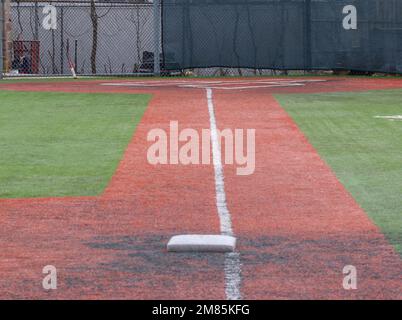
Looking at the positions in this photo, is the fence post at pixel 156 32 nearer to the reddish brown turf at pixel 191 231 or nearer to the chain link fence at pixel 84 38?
the chain link fence at pixel 84 38

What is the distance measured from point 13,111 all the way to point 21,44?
14401mm

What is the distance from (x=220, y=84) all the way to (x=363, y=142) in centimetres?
1405

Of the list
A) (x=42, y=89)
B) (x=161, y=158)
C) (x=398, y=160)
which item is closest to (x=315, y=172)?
(x=398, y=160)

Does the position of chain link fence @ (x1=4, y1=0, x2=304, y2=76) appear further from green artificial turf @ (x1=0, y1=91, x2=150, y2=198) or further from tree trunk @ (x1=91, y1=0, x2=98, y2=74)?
green artificial turf @ (x1=0, y1=91, x2=150, y2=198)

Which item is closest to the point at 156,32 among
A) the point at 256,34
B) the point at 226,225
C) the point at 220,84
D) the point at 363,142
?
the point at 256,34

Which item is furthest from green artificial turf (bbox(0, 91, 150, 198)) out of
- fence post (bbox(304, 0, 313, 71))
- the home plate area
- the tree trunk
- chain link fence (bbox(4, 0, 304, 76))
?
chain link fence (bbox(4, 0, 304, 76))

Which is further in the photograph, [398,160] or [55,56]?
[55,56]

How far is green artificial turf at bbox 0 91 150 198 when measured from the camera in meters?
13.2

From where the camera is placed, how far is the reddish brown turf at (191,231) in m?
8.19

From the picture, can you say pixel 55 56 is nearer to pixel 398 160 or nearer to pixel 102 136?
pixel 102 136

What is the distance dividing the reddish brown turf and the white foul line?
69 millimetres

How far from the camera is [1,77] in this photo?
1339 inches

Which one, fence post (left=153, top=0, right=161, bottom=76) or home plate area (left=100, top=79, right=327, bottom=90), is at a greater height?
fence post (left=153, top=0, right=161, bottom=76)

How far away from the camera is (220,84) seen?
30.8 metres
